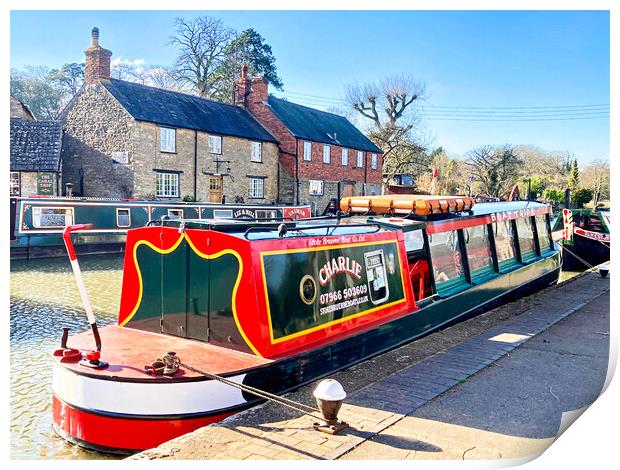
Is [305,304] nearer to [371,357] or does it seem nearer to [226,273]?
[226,273]

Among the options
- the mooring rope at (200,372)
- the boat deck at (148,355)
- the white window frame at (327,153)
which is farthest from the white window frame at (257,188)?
the mooring rope at (200,372)

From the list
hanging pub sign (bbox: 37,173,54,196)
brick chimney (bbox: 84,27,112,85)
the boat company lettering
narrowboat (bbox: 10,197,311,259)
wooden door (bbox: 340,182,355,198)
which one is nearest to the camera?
the boat company lettering

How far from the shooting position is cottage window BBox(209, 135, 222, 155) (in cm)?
2813

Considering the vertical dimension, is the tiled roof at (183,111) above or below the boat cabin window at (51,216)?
above

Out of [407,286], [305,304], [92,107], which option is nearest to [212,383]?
[305,304]

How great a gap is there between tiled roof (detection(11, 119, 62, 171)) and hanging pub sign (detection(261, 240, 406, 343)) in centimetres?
2041

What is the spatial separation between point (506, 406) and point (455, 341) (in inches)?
91.4

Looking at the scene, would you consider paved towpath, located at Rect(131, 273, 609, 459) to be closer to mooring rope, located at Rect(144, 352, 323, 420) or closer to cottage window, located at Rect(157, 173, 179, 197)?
mooring rope, located at Rect(144, 352, 323, 420)

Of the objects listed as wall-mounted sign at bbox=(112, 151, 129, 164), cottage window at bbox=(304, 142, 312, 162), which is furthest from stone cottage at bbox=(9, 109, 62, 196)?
cottage window at bbox=(304, 142, 312, 162)

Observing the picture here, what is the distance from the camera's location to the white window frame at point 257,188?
31000mm

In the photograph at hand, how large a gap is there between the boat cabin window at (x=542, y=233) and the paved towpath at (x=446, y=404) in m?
4.54

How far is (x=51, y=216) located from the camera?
59.7 ft

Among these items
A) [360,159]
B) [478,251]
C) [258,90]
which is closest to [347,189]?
[360,159]

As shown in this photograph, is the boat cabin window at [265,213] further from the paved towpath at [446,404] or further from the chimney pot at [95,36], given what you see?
the paved towpath at [446,404]
